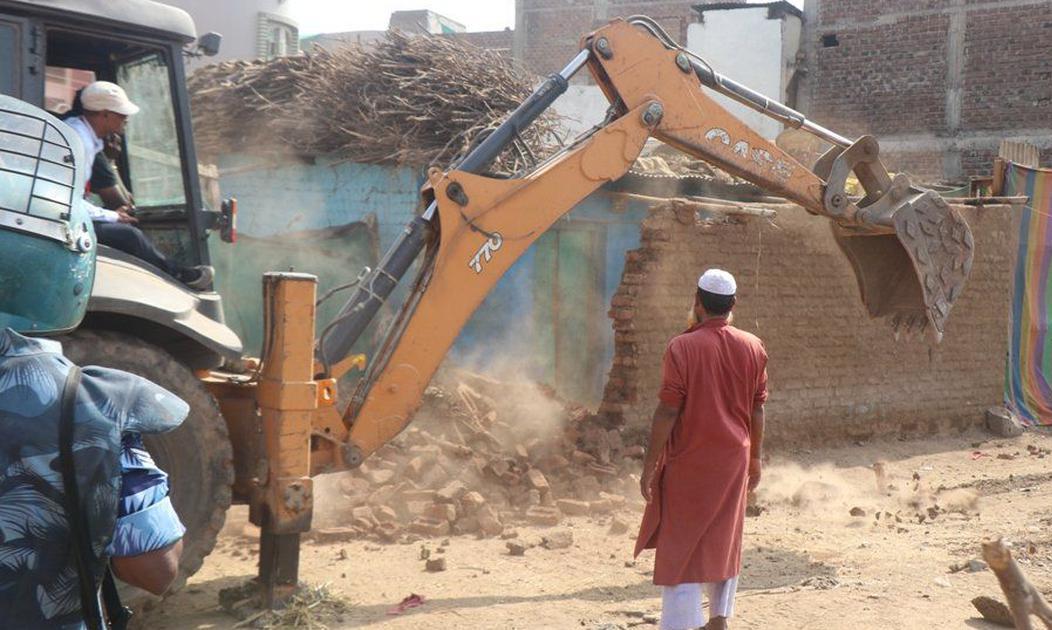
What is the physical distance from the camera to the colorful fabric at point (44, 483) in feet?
5.51

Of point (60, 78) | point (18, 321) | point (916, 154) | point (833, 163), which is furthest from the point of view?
point (916, 154)

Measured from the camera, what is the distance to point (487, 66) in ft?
37.3

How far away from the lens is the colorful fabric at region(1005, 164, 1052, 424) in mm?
11922

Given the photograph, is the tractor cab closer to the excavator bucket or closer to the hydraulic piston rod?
the hydraulic piston rod

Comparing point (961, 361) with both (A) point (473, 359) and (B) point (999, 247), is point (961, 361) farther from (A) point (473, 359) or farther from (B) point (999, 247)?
(A) point (473, 359)

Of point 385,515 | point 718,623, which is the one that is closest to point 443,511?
point 385,515

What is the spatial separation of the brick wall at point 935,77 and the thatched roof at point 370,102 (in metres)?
9.98

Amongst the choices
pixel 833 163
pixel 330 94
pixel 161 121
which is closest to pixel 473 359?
pixel 330 94

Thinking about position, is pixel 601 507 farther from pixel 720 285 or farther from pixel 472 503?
pixel 720 285

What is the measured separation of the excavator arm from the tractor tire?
744mm

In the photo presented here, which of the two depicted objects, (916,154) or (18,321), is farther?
(916,154)

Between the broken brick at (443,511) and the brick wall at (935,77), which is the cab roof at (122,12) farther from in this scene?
the brick wall at (935,77)

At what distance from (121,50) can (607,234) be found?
6087mm

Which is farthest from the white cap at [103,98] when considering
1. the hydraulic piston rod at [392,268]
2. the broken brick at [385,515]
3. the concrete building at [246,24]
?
the concrete building at [246,24]
